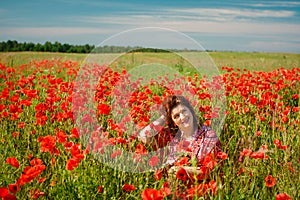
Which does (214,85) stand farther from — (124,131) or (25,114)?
(25,114)

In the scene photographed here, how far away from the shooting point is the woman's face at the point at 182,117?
396cm

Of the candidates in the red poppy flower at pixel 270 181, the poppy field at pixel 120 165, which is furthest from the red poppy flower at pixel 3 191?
the red poppy flower at pixel 270 181

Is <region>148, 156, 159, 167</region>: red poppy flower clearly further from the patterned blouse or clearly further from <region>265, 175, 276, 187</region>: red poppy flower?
<region>265, 175, 276, 187</region>: red poppy flower

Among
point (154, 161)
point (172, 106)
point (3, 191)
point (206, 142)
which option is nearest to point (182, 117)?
point (172, 106)

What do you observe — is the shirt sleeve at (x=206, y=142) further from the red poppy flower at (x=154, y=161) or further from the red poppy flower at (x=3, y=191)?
the red poppy flower at (x=3, y=191)

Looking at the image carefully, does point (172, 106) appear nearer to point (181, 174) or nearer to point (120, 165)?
point (120, 165)

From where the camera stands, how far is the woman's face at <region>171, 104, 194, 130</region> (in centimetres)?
396

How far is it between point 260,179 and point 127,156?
1177 mm

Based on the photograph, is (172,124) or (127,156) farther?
(172,124)

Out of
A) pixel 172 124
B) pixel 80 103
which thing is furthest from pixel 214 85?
pixel 80 103

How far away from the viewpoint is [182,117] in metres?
3.96

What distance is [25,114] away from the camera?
477cm

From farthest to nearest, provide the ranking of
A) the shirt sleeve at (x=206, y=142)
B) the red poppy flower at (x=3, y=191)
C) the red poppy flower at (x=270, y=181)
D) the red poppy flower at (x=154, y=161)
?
the shirt sleeve at (x=206, y=142) < the red poppy flower at (x=154, y=161) < the red poppy flower at (x=270, y=181) < the red poppy flower at (x=3, y=191)

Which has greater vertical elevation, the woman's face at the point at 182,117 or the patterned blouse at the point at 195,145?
the woman's face at the point at 182,117
